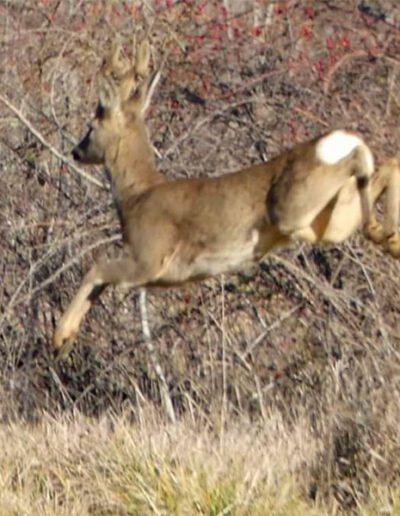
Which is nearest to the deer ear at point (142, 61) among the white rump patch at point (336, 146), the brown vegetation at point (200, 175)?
the white rump patch at point (336, 146)

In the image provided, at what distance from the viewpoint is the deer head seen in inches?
428

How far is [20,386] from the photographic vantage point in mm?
13734

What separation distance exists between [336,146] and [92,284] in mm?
1508

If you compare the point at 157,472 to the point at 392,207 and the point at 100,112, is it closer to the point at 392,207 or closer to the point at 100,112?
the point at 392,207

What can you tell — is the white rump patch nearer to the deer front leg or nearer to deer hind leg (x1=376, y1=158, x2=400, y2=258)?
deer hind leg (x1=376, y1=158, x2=400, y2=258)

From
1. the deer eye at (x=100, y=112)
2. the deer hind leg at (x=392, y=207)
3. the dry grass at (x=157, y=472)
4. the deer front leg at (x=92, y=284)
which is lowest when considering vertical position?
the dry grass at (x=157, y=472)

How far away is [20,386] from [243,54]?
2.68 metres

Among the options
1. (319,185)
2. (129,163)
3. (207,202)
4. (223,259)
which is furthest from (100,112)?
(319,185)

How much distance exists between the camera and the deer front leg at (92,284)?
10156 mm

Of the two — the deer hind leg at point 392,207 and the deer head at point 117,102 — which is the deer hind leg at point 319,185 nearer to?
the deer hind leg at point 392,207

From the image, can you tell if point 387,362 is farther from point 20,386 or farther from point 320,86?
point 20,386

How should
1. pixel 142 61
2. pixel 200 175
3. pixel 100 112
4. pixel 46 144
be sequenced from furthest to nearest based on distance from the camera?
1. pixel 46 144
2. pixel 200 175
3. pixel 100 112
4. pixel 142 61

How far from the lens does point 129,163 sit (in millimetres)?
11047

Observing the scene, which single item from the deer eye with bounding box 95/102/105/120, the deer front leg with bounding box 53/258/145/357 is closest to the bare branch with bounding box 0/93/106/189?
the deer eye with bounding box 95/102/105/120
